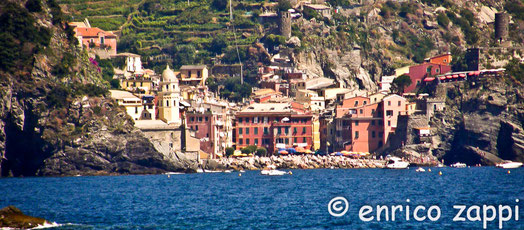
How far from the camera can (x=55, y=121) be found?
11200 cm

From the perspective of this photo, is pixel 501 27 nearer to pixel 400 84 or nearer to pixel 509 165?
pixel 400 84

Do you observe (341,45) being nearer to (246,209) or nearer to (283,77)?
(283,77)

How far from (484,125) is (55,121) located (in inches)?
1908

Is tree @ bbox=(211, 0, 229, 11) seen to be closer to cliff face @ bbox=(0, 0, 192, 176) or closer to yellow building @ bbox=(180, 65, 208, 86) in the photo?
yellow building @ bbox=(180, 65, 208, 86)

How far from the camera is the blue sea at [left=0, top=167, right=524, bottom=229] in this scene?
66.6 meters

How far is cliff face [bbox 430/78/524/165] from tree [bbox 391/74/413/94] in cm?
1069

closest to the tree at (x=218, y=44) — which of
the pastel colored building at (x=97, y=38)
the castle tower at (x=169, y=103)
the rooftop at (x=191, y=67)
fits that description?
the rooftop at (x=191, y=67)

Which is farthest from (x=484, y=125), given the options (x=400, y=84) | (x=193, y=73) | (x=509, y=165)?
(x=193, y=73)

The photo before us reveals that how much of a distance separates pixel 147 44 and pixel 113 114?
40.1 m

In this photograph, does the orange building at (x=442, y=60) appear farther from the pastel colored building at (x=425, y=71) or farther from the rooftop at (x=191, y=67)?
the rooftop at (x=191, y=67)

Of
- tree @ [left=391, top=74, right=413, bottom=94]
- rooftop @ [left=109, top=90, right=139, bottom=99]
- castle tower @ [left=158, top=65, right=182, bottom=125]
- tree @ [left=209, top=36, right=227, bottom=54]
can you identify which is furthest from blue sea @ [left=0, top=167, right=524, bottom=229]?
tree @ [left=209, top=36, right=227, bottom=54]

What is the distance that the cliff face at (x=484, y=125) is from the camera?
123 m

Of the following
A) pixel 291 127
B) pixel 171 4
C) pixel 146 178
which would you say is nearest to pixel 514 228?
pixel 146 178

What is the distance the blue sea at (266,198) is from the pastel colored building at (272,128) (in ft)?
47.7
